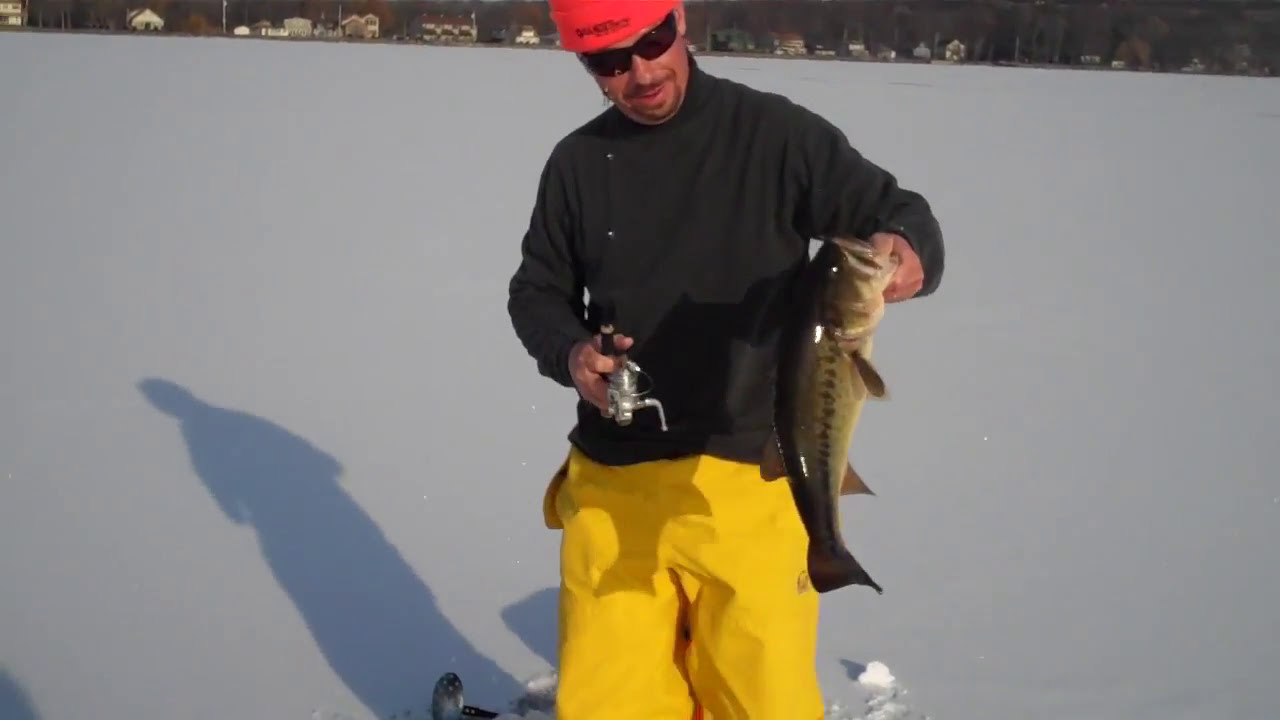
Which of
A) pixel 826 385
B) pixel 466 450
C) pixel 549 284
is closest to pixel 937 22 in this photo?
pixel 466 450

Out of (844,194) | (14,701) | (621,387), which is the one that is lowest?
(14,701)

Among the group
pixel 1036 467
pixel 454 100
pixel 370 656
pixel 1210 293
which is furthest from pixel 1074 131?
pixel 370 656

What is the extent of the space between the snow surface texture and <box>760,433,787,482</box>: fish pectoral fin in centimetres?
142

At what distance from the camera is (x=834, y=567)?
2312 millimetres

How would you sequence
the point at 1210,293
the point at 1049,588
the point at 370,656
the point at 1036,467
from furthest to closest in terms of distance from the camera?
the point at 1210,293, the point at 1036,467, the point at 1049,588, the point at 370,656

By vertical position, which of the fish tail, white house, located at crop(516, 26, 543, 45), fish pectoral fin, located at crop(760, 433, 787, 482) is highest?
white house, located at crop(516, 26, 543, 45)

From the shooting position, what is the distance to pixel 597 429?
9.05 feet

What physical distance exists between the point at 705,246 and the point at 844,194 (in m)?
0.32

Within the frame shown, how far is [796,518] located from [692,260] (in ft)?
2.02

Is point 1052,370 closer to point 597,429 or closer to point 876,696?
point 876,696

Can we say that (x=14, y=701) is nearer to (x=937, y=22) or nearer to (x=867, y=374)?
(x=867, y=374)

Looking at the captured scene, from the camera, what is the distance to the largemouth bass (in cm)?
204

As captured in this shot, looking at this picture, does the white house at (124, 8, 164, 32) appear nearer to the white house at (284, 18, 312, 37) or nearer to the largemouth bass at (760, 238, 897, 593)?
the white house at (284, 18, 312, 37)

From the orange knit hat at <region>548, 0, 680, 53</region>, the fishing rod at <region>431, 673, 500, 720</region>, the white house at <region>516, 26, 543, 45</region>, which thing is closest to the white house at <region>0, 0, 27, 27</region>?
the white house at <region>516, 26, 543, 45</region>
